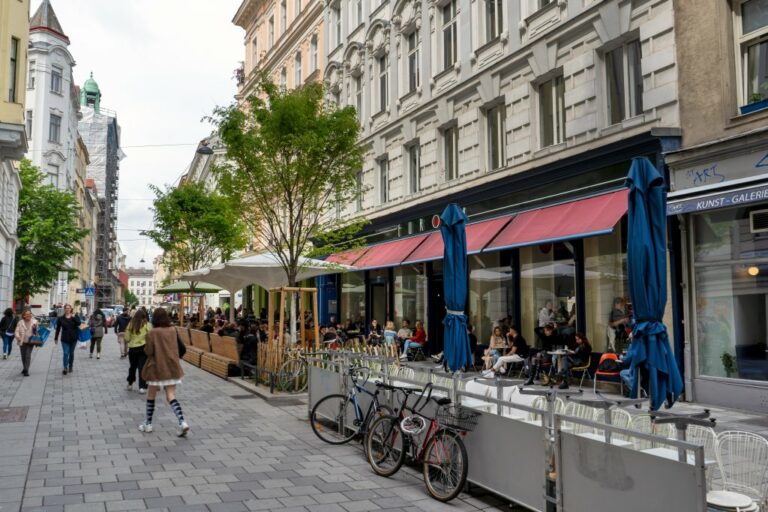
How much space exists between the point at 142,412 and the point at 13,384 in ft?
18.7

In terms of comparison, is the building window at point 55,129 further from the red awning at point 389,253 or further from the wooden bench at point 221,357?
the wooden bench at point 221,357

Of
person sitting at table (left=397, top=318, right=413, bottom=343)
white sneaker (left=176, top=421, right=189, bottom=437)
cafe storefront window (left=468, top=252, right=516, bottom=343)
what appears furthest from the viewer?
person sitting at table (left=397, top=318, right=413, bottom=343)

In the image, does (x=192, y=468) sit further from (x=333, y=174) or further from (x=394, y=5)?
(x=394, y=5)

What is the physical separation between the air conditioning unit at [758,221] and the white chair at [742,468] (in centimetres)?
709

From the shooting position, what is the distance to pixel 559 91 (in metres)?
16.2

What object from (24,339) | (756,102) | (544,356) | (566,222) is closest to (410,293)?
(544,356)

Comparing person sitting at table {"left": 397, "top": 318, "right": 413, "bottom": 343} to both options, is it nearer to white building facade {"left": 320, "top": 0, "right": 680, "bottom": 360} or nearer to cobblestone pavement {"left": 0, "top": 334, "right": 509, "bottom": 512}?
white building facade {"left": 320, "top": 0, "right": 680, "bottom": 360}

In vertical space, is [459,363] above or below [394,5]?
below

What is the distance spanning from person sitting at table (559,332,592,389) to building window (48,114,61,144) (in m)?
55.4

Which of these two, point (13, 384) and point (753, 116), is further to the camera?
point (13, 384)

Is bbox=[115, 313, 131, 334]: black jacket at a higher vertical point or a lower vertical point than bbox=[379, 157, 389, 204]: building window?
lower

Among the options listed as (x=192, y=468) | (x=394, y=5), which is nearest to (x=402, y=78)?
(x=394, y=5)

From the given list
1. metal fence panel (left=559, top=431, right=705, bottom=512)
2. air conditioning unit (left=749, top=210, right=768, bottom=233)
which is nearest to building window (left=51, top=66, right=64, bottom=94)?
air conditioning unit (left=749, top=210, right=768, bottom=233)

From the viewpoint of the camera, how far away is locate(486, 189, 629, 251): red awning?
508 inches
